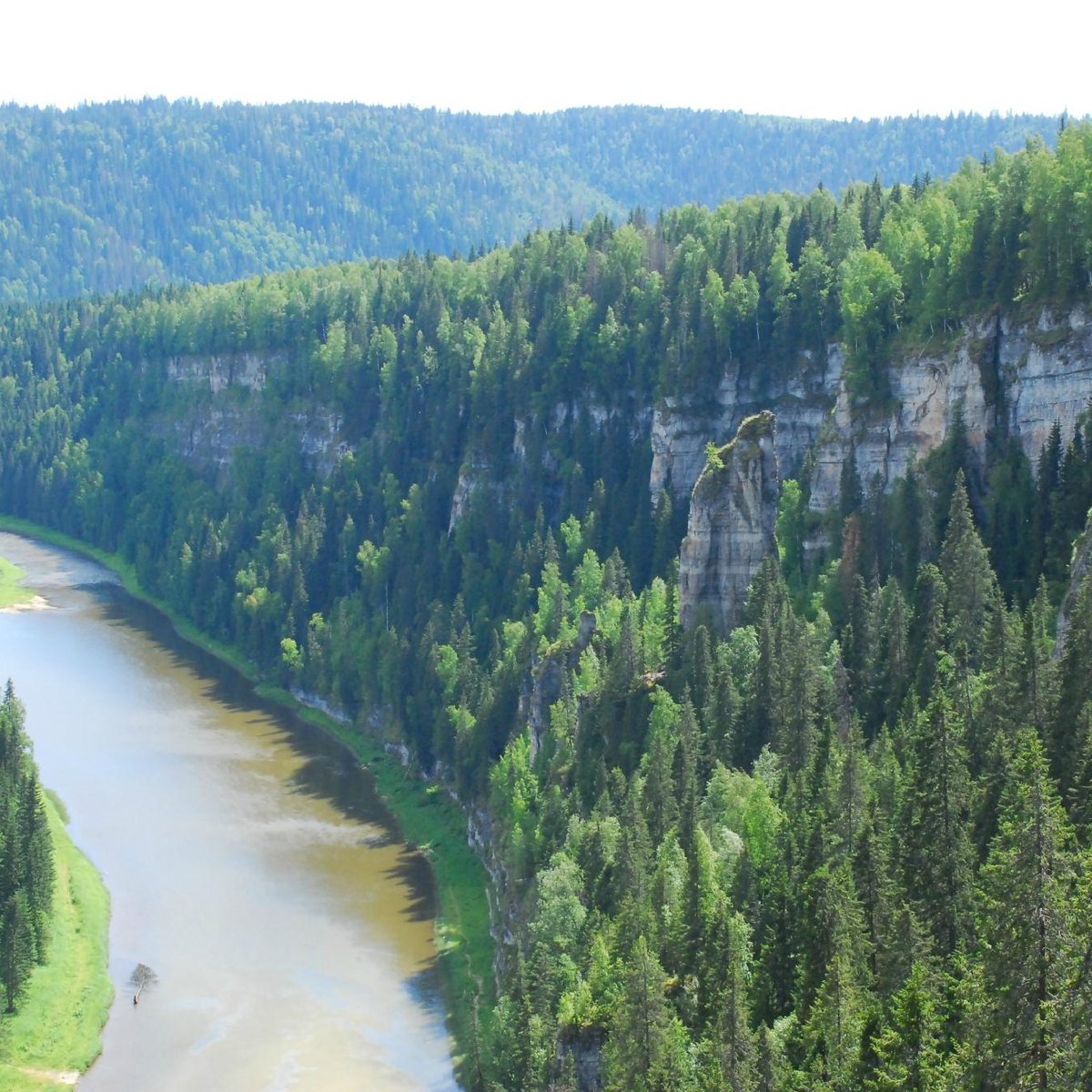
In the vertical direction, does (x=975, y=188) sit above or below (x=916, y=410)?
above

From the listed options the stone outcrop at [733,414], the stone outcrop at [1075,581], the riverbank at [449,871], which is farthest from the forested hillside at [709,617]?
the riverbank at [449,871]

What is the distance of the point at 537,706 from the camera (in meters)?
97.9

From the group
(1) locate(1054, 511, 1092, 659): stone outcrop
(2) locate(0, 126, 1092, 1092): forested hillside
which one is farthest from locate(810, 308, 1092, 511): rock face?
(1) locate(1054, 511, 1092, 659): stone outcrop

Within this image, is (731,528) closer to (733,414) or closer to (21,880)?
(733,414)

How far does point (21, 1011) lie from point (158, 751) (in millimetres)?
39604

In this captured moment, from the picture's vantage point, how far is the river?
76250mm

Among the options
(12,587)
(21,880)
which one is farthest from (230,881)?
(12,587)

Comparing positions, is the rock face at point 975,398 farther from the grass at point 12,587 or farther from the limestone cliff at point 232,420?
the grass at point 12,587

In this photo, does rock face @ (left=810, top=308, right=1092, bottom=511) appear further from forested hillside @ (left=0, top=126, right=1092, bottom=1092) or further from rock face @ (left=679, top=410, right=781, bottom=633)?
rock face @ (left=679, top=410, right=781, bottom=633)

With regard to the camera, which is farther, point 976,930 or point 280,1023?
point 280,1023

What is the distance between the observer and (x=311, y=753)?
390 ft

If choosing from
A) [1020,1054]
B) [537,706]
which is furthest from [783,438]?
[1020,1054]

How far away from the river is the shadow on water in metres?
0.19

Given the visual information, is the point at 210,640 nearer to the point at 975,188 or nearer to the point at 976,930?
the point at 975,188
